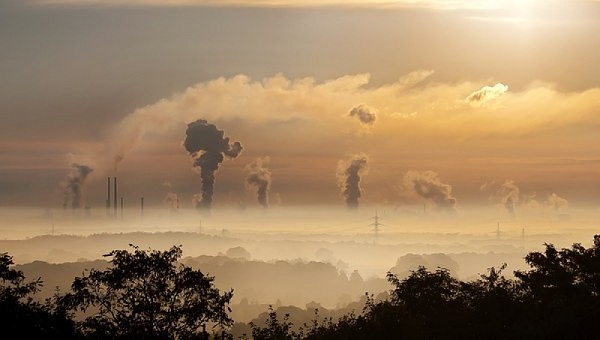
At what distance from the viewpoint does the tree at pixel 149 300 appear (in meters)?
72.9

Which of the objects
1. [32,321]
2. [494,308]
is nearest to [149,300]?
[32,321]

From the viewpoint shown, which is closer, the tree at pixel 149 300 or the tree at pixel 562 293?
the tree at pixel 149 300

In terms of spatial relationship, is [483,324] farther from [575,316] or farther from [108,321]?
[108,321]

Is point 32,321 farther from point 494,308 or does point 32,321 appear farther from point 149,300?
point 494,308

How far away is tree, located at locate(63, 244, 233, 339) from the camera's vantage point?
7288 cm

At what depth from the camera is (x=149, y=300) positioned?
245 feet

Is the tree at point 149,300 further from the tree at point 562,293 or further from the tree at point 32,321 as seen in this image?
the tree at point 562,293

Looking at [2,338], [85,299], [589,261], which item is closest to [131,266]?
[85,299]

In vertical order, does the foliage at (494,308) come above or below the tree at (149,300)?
below

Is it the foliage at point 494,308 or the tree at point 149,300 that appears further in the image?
the foliage at point 494,308

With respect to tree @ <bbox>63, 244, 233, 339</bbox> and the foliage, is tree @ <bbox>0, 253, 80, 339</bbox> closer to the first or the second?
tree @ <bbox>63, 244, 233, 339</bbox>

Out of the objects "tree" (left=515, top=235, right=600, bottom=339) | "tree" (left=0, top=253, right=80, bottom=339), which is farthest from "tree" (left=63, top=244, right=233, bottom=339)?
"tree" (left=515, top=235, right=600, bottom=339)

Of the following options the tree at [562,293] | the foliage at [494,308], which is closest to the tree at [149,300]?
the foliage at [494,308]

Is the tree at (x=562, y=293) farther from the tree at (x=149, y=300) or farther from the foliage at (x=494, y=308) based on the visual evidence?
the tree at (x=149, y=300)
